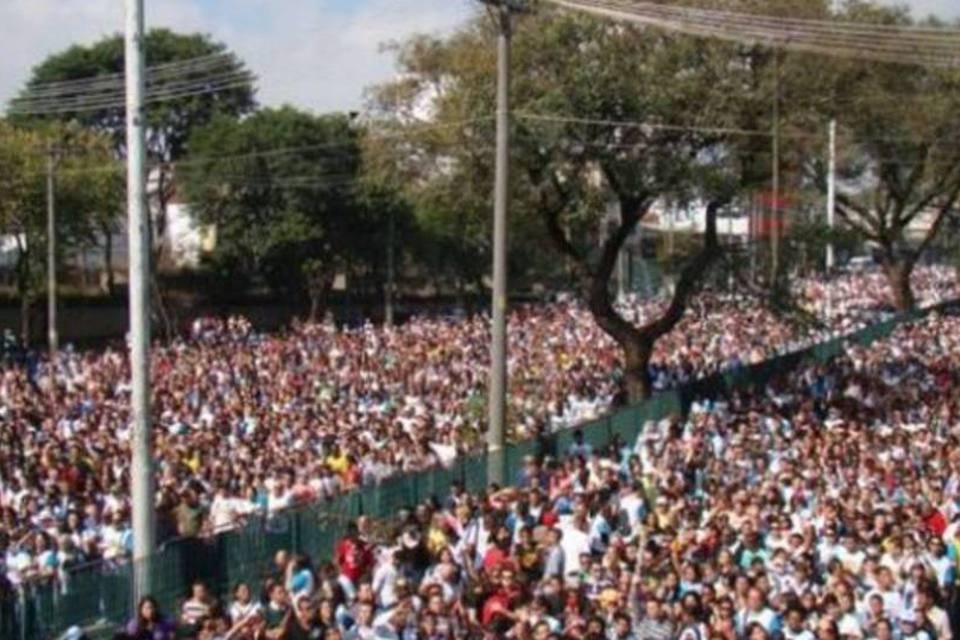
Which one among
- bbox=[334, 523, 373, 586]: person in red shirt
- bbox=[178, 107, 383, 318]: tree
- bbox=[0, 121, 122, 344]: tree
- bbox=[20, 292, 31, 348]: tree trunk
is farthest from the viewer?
bbox=[178, 107, 383, 318]: tree

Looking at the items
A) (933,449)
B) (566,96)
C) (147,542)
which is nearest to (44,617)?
(147,542)

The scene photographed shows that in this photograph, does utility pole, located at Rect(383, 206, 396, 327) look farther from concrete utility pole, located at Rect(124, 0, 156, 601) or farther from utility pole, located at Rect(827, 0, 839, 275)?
concrete utility pole, located at Rect(124, 0, 156, 601)

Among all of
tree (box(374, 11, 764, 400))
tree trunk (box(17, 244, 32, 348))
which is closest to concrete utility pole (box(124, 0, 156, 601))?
tree (box(374, 11, 764, 400))

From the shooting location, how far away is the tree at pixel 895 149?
40.2 meters

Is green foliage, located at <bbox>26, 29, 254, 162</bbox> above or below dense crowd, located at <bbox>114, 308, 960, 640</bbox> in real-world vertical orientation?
A: above

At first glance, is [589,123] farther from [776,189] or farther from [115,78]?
[115,78]

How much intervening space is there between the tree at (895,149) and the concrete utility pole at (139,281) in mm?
22681

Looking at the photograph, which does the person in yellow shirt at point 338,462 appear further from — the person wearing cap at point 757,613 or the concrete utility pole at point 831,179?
the concrete utility pole at point 831,179

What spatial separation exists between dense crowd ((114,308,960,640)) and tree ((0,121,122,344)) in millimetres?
31510

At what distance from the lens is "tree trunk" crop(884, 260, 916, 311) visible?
50.9m

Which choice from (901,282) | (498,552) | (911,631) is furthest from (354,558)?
(901,282)

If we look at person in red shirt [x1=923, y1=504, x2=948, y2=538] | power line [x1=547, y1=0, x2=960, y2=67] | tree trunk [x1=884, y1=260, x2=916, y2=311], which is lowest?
person in red shirt [x1=923, y1=504, x2=948, y2=538]

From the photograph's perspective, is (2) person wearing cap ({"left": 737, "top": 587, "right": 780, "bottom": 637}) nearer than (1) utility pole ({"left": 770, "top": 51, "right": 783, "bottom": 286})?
Yes

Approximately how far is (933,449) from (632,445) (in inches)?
204
